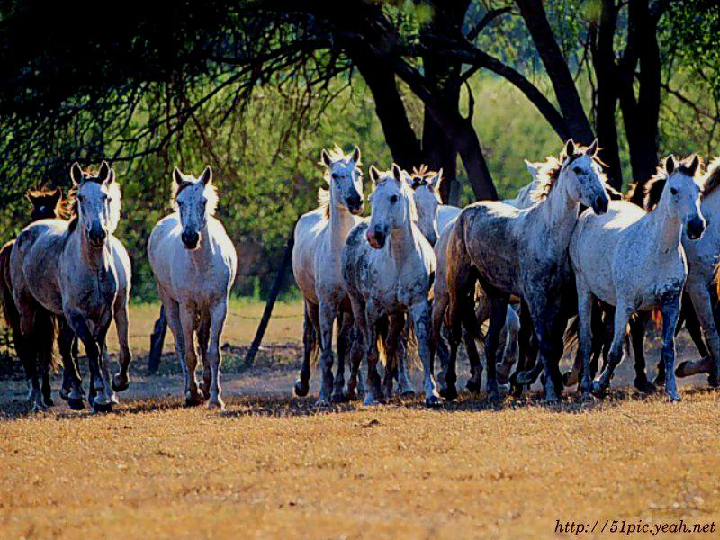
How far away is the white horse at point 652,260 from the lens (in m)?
10.6

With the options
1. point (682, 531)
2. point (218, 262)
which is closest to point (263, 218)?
point (218, 262)

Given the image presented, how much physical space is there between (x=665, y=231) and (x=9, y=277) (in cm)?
701

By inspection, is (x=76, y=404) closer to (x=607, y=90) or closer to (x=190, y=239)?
(x=190, y=239)

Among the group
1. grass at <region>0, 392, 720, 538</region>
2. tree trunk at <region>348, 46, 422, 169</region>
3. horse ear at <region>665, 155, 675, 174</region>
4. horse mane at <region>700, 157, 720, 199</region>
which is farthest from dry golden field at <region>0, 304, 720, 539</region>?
tree trunk at <region>348, 46, 422, 169</region>

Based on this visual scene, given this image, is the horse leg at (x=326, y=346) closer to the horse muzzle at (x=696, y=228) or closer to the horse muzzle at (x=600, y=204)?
the horse muzzle at (x=600, y=204)

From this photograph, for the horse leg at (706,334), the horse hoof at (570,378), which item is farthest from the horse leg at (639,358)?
the horse hoof at (570,378)

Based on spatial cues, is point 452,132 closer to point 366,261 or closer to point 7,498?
point 366,261

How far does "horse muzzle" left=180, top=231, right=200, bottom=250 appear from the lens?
11781mm

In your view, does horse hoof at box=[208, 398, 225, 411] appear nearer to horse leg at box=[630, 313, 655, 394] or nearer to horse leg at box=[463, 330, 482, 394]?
horse leg at box=[463, 330, 482, 394]

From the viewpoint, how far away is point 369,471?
7.82 m

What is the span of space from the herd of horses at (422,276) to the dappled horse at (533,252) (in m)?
0.02

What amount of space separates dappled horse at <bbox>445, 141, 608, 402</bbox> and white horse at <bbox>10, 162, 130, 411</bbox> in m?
3.21

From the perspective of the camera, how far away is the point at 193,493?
731 centimetres

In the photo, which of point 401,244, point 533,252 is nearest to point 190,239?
point 401,244
